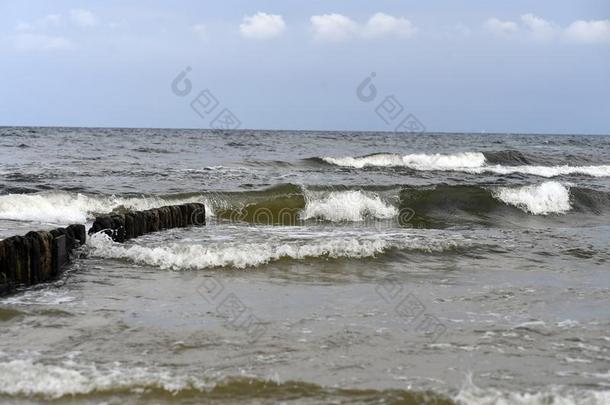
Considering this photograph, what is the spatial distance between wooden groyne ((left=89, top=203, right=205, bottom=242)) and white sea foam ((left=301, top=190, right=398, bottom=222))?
4.01 m

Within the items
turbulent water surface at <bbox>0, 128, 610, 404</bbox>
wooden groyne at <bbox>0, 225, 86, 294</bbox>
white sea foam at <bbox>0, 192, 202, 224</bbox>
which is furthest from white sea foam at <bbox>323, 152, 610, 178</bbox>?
wooden groyne at <bbox>0, 225, 86, 294</bbox>

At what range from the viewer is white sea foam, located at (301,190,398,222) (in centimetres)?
1739

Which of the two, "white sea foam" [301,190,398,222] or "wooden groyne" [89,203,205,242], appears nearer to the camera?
"wooden groyne" [89,203,205,242]

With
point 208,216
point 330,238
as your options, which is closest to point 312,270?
point 330,238

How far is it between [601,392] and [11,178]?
19503 mm

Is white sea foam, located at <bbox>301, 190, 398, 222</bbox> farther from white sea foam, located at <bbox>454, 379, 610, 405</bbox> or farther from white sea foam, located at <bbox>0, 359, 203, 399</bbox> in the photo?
white sea foam, located at <bbox>454, 379, 610, 405</bbox>

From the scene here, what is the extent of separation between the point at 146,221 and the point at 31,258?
396 centimetres

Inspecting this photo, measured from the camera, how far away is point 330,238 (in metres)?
11.9

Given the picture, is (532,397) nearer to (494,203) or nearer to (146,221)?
(146,221)

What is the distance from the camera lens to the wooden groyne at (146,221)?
34.5 ft

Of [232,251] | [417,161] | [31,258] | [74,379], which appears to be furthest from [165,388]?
[417,161]

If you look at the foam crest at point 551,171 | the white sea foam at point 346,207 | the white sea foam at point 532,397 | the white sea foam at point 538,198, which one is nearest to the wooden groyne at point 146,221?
the white sea foam at point 346,207

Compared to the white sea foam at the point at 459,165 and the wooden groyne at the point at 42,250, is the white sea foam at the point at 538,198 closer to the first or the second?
the white sea foam at the point at 459,165

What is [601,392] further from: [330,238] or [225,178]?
[225,178]
